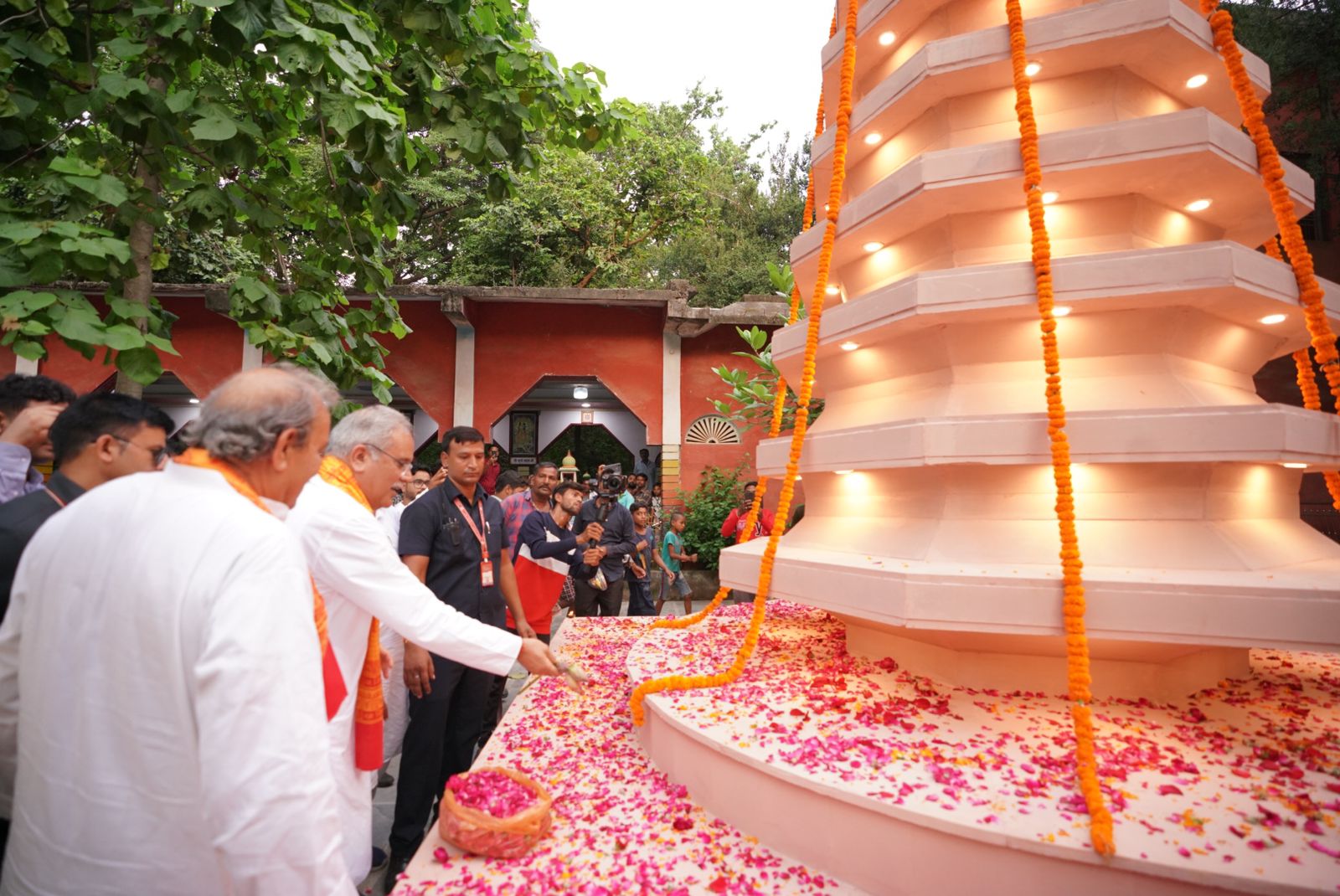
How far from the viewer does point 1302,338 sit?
3.36m

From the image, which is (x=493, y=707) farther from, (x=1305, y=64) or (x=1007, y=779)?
(x=1305, y=64)

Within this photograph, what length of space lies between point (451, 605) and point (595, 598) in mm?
3662

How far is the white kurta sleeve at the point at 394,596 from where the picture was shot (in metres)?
2.60

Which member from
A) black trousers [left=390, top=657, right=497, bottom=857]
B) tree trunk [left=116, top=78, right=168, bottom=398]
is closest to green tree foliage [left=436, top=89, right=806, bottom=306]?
tree trunk [left=116, top=78, right=168, bottom=398]

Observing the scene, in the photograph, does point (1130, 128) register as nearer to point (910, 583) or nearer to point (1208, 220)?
point (1208, 220)

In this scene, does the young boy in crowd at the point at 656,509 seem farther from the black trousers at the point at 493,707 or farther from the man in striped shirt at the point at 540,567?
the black trousers at the point at 493,707

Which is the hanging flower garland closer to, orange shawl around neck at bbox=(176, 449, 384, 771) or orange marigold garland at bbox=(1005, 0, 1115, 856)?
orange marigold garland at bbox=(1005, 0, 1115, 856)

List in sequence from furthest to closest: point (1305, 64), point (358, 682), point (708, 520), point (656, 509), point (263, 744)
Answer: point (656, 509)
point (1305, 64)
point (708, 520)
point (358, 682)
point (263, 744)

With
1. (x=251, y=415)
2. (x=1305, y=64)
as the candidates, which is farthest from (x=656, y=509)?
(x=1305, y=64)

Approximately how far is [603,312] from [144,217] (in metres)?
9.88

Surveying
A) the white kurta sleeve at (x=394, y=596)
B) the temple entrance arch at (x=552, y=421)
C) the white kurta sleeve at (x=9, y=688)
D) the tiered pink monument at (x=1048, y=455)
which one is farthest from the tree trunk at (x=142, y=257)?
the temple entrance arch at (x=552, y=421)

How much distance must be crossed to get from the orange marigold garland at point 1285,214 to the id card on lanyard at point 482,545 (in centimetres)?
450

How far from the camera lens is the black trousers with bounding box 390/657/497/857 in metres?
3.37

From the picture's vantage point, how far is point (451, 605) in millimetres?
4074
